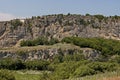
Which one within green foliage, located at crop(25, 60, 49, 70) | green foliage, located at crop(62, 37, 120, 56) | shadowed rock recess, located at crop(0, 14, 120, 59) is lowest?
green foliage, located at crop(25, 60, 49, 70)

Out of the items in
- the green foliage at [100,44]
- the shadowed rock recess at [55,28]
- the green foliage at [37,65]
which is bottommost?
the green foliage at [37,65]

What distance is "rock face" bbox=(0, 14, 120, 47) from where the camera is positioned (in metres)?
136

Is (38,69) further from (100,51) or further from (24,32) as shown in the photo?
(24,32)

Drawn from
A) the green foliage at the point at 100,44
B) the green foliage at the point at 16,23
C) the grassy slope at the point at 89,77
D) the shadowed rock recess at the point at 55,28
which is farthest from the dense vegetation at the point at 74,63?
the green foliage at the point at 16,23

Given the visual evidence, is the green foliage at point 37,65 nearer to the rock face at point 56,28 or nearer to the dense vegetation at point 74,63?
the dense vegetation at point 74,63

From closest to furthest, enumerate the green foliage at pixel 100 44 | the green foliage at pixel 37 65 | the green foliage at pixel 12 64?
the green foliage at pixel 37 65 → the green foliage at pixel 12 64 → the green foliage at pixel 100 44

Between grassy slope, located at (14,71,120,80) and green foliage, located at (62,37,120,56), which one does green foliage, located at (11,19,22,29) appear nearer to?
green foliage, located at (62,37,120,56)

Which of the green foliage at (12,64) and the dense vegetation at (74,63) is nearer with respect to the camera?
the dense vegetation at (74,63)

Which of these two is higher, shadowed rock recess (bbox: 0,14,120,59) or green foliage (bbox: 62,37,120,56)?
shadowed rock recess (bbox: 0,14,120,59)

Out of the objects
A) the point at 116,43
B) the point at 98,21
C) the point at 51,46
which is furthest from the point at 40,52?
the point at 98,21

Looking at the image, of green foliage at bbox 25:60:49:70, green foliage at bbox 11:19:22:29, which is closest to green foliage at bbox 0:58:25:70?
green foliage at bbox 25:60:49:70

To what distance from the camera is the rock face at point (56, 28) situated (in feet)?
445

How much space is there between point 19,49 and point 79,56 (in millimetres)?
20126

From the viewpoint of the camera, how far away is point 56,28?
448ft
